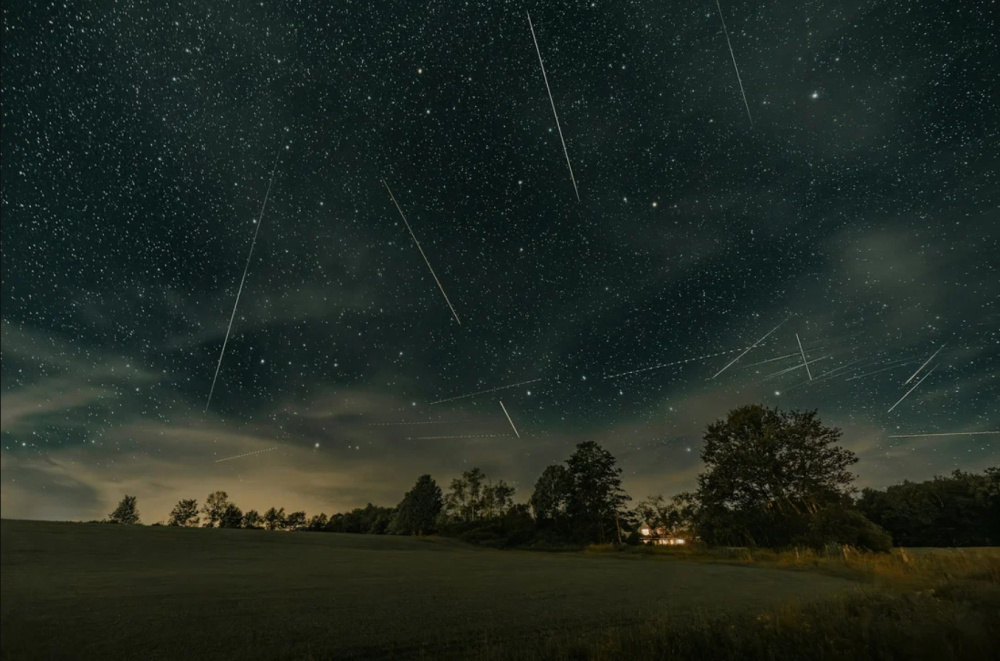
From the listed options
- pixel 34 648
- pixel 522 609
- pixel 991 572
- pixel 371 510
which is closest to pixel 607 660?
pixel 522 609

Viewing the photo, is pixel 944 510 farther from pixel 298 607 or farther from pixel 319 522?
pixel 319 522

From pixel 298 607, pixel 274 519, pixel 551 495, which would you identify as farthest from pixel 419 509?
pixel 298 607

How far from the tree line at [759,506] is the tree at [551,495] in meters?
0.24

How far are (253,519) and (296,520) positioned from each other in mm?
14136

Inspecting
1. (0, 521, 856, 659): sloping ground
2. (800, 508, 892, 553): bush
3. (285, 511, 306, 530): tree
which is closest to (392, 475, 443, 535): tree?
(285, 511, 306, 530): tree

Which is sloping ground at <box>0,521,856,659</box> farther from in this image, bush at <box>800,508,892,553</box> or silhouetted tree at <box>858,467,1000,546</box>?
silhouetted tree at <box>858,467,1000,546</box>

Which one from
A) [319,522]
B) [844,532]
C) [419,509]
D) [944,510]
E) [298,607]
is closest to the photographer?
[298,607]

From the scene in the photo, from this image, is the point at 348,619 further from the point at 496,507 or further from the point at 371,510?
the point at 371,510

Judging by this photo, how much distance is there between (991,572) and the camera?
582 inches

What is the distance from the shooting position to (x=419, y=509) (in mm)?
107062

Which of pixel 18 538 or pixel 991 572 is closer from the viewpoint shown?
pixel 991 572

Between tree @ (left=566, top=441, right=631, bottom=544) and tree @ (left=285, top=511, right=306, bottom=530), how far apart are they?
382ft

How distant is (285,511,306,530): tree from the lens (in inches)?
6156

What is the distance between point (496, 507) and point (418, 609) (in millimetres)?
102516
